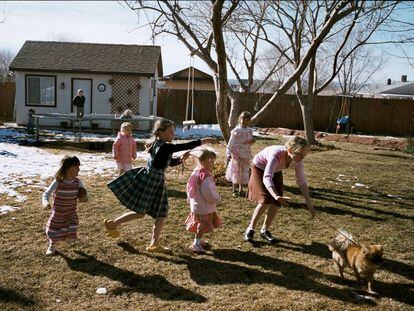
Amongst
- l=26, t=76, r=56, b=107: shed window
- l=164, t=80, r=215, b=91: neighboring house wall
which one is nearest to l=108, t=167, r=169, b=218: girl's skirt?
l=26, t=76, r=56, b=107: shed window

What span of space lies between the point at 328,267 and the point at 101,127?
17.3 m

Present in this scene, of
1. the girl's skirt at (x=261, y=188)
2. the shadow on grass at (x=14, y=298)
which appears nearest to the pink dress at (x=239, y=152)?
the girl's skirt at (x=261, y=188)

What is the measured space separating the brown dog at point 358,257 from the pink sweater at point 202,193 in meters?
1.39

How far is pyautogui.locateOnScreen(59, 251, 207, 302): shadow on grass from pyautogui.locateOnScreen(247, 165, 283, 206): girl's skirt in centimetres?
168

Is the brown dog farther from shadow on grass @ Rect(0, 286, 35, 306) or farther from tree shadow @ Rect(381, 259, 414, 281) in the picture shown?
shadow on grass @ Rect(0, 286, 35, 306)

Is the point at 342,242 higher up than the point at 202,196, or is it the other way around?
the point at 202,196

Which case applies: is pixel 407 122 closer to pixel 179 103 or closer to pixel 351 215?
pixel 179 103

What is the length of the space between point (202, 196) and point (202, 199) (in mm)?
41

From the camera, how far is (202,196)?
4949 mm

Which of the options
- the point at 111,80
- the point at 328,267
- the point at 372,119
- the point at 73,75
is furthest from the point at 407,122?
the point at 328,267

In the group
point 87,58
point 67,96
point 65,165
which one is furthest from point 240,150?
point 87,58

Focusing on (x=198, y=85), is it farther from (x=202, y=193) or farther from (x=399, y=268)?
(x=399, y=268)

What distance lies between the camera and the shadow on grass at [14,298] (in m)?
3.78

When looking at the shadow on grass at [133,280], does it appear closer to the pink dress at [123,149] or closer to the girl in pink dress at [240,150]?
the pink dress at [123,149]
